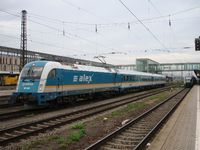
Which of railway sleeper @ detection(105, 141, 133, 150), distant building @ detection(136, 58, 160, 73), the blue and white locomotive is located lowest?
railway sleeper @ detection(105, 141, 133, 150)

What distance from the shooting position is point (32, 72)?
736 inches

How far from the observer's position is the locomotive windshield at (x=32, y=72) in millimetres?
18356

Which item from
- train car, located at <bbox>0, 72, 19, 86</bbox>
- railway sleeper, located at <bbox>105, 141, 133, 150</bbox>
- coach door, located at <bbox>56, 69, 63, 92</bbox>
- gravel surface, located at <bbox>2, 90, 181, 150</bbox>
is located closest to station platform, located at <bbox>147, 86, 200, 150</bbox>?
railway sleeper, located at <bbox>105, 141, 133, 150</bbox>

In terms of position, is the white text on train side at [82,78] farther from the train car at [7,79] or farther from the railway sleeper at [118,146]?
the train car at [7,79]

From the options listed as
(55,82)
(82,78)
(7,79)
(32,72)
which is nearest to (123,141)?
(55,82)

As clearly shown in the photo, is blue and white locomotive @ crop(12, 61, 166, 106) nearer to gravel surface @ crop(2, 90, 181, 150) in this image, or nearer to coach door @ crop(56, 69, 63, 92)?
coach door @ crop(56, 69, 63, 92)

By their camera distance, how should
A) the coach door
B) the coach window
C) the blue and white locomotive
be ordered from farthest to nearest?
the coach door, the coach window, the blue and white locomotive

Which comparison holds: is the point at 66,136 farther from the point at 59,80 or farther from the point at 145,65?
the point at 145,65

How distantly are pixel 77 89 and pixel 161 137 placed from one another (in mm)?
12653

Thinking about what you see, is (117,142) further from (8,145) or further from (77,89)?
(77,89)

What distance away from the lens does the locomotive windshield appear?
18356 millimetres

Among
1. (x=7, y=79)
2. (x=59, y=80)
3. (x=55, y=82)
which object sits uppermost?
(x=7, y=79)

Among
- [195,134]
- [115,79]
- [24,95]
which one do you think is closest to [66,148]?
[195,134]

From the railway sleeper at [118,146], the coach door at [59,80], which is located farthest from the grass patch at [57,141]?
the coach door at [59,80]
